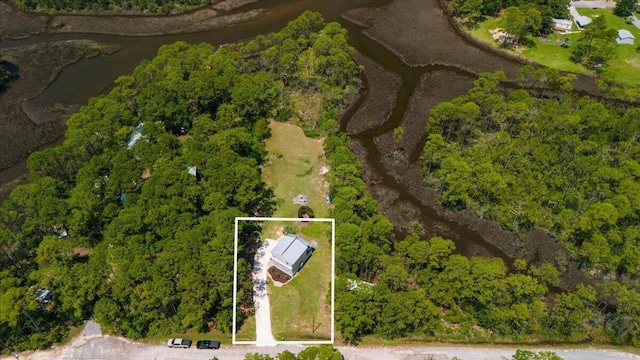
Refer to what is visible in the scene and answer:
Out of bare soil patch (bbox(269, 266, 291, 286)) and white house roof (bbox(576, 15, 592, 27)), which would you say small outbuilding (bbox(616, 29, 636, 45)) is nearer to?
white house roof (bbox(576, 15, 592, 27))

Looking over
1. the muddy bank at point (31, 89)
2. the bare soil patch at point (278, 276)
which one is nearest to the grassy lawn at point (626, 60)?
the bare soil patch at point (278, 276)

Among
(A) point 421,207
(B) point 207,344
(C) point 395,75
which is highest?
(C) point 395,75

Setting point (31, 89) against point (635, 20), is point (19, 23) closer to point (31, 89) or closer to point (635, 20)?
point (31, 89)

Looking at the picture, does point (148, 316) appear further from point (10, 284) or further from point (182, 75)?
point (182, 75)

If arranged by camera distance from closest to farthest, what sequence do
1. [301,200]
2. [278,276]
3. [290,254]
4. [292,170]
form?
[290,254] < [278,276] < [301,200] < [292,170]

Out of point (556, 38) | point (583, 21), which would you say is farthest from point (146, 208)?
point (583, 21)

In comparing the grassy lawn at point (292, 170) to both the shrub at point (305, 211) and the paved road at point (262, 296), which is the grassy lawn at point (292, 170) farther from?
the paved road at point (262, 296)

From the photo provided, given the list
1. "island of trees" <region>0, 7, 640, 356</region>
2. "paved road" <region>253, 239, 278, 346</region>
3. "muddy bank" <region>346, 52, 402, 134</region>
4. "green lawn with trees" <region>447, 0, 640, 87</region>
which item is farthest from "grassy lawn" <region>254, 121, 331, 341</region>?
"green lawn with trees" <region>447, 0, 640, 87</region>
